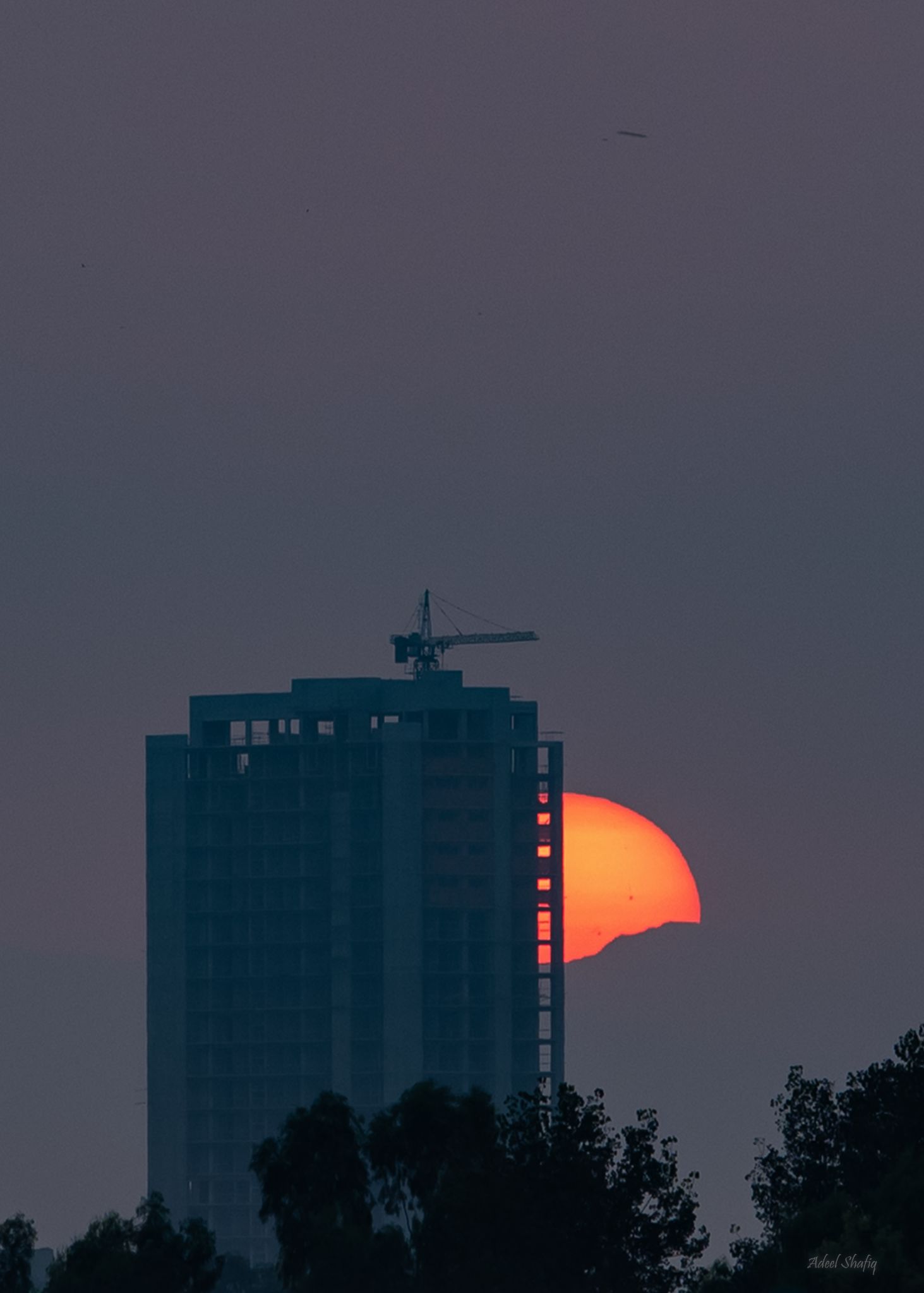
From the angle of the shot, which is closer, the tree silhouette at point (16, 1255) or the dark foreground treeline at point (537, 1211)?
the dark foreground treeline at point (537, 1211)

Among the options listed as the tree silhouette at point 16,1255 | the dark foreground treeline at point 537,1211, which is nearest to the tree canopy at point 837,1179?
the dark foreground treeline at point 537,1211

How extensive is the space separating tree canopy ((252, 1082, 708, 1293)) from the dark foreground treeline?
0.11 meters

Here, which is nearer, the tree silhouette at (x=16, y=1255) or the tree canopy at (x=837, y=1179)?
the tree canopy at (x=837, y=1179)

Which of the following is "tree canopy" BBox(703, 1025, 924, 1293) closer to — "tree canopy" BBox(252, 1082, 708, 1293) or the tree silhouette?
"tree canopy" BBox(252, 1082, 708, 1293)

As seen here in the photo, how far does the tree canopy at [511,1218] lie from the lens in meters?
159

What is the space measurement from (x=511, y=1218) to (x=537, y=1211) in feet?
6.42

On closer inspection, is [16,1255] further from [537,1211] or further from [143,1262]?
[537,1211]

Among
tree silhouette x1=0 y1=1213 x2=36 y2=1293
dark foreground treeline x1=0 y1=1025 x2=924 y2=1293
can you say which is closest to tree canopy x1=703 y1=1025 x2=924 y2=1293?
dark foreground treeline x1=0 y1=1025 x2=924 y2=1293

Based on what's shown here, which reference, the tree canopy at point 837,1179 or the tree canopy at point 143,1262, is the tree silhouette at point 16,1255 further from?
the tree canopy at point 837,1179

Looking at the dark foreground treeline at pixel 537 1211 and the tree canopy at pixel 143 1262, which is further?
→ the tree canopy at pixel 143 1262

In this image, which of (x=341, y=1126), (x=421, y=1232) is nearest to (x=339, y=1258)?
(x=421, y=1232)

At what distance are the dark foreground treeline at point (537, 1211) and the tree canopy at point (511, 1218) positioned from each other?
4.3 inches

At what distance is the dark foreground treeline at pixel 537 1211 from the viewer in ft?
485

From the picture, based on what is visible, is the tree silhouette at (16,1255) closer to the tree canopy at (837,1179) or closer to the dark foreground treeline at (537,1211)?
the dark foreground treeline at (537,1211)
